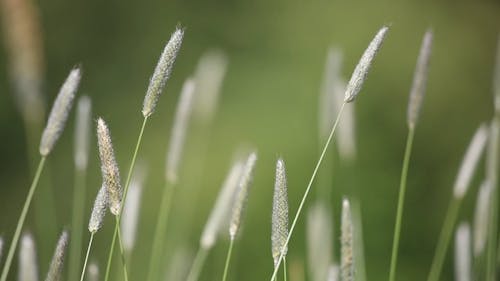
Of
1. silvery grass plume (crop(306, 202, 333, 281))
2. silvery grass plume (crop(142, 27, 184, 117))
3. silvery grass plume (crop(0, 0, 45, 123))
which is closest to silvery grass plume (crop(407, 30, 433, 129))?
silvery grass plume (crop(306, 202, 333, 281))

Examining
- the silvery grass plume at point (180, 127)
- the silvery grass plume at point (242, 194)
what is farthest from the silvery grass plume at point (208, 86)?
the silvery grass plume at point (242, 194)

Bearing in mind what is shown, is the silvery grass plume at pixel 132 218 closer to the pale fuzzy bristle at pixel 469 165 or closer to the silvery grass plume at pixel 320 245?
the silvery grass plume at pixel 320 245

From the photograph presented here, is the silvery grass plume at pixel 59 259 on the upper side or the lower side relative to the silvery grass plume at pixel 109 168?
lower

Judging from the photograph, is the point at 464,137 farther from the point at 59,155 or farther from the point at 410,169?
the point at 59,155

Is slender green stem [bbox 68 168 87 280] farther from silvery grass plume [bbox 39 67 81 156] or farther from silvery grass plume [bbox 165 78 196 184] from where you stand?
silvery grass plume [bbox 39 67 81 156]

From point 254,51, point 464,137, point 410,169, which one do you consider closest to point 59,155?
point 254,51

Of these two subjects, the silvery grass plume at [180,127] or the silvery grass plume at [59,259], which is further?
the silvery grass plume at [180,127]

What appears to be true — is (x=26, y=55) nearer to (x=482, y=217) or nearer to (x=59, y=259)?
(x=482, y=217)
